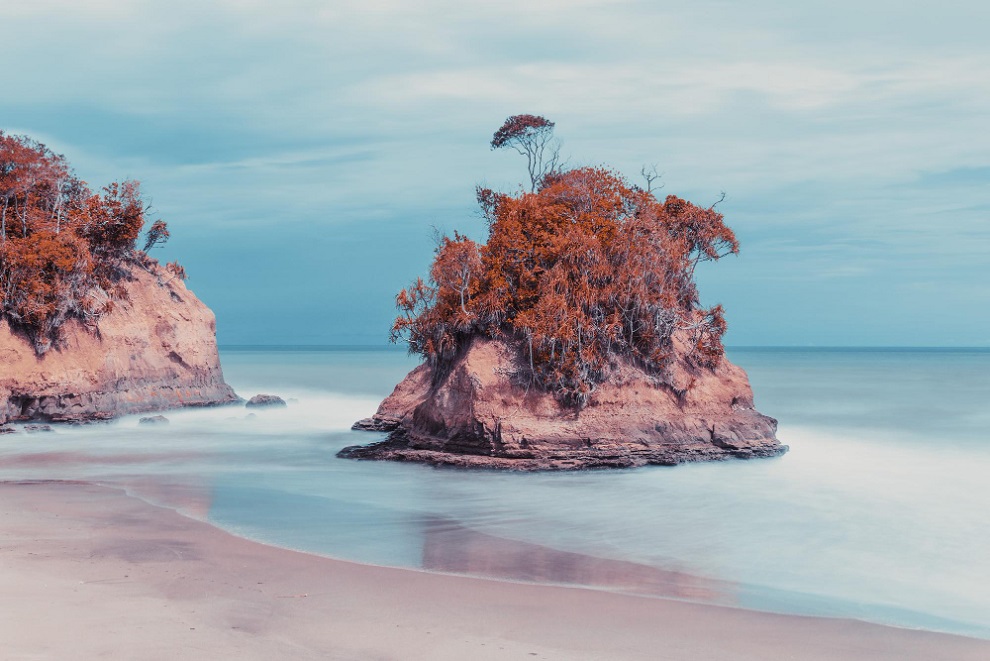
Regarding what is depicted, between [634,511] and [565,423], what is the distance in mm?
4521

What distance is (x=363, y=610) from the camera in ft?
27.0

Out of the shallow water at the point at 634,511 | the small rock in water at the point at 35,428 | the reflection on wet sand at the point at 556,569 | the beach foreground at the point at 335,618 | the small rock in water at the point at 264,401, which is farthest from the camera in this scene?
the small rock in water at the point at 264,401

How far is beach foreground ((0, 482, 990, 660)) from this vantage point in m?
7.04

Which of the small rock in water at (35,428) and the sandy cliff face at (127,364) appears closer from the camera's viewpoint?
the small rock in water at (35,428)

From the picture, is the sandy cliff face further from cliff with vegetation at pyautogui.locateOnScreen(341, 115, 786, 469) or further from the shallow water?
cliff with vegetation at pyautogui.locateOnScreen(341, 115, 786, 469)

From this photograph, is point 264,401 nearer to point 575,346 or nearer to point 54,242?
point 54,242

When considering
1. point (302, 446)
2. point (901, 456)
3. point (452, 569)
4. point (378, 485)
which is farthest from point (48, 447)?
point (901, 456)

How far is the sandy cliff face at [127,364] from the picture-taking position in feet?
81.8

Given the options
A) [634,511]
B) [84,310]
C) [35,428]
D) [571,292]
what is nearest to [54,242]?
[84,310]

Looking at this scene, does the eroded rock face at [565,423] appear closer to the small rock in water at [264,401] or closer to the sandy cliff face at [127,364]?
the sandy cliff face at [127,364]

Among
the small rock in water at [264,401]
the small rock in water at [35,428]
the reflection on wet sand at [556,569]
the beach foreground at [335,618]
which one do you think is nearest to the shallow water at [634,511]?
the reflection on wet sand at [556,569]

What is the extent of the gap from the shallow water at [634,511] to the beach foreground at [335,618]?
0.81 m

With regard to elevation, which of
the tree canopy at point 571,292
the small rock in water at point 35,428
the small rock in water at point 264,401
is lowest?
the small rock in water at point 35,428

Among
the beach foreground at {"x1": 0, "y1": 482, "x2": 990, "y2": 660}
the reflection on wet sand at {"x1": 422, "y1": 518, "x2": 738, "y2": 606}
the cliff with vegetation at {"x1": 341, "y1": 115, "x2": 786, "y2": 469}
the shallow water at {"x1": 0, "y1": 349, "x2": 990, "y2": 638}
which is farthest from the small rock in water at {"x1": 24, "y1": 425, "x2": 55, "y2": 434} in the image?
the reflection on wet sand at {"x1": 422, "y1": 518, "x2": 738, "y2": 606}
